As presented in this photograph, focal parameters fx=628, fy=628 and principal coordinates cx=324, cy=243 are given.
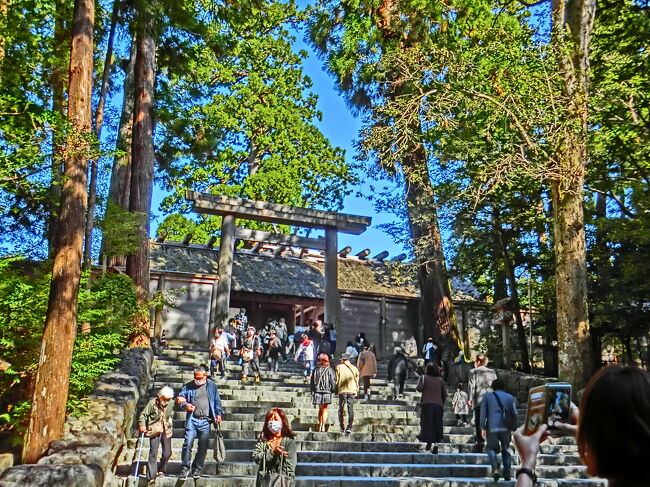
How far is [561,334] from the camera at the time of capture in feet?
42.7

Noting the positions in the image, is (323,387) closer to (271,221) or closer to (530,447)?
(530,447)

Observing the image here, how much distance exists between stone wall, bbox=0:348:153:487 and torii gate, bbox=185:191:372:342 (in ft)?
27.5

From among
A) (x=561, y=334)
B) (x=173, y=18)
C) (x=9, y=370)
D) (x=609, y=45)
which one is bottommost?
(x=9, y=370)

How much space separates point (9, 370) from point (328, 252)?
1407 centimetres

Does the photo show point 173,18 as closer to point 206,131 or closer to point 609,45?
point 609,45

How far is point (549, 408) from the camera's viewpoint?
2.35 m

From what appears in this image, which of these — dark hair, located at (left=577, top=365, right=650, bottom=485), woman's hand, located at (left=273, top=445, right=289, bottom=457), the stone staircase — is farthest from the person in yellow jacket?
dark hair, located at (left=577, top=365, right=650, bottom=485)

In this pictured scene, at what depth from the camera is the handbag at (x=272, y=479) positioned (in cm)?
671

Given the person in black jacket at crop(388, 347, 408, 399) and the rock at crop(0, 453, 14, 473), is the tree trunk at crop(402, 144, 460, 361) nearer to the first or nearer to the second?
the person in black jacket at crop(388, 347, 408, 399)

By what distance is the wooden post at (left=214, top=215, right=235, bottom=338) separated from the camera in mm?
19625

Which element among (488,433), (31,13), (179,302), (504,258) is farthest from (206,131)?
(488,433)

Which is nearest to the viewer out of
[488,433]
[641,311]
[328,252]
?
[488,433]

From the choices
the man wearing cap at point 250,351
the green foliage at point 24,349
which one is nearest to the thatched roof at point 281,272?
the man wearing cap at point 250,351

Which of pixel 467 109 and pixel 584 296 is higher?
pixel 467 109
